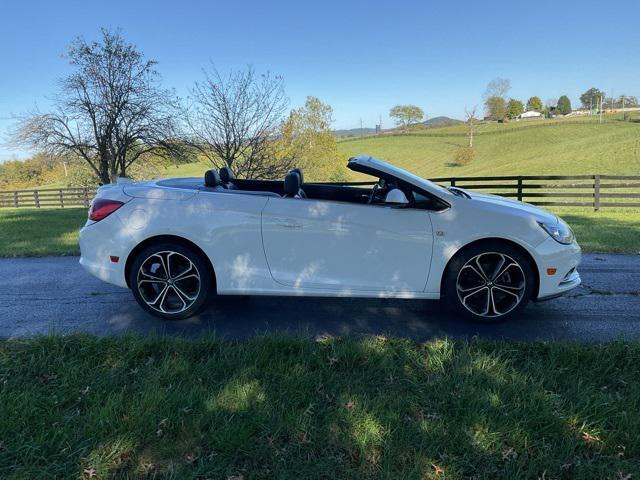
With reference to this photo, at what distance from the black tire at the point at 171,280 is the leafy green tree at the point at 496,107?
95157 mm

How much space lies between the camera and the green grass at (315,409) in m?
2.19

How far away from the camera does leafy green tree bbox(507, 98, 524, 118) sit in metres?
96.4

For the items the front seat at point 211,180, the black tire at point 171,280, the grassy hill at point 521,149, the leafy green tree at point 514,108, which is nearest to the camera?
the black tire at point 171,280

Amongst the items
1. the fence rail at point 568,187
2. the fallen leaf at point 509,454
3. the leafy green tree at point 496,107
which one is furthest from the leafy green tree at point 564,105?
the fallen leaf at point 509,454

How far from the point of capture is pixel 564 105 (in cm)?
10819

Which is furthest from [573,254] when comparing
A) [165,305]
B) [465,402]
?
[165,305]

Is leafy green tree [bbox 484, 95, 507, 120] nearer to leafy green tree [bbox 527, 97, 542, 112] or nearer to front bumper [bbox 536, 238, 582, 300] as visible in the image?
leafy green tree [bbox 527, 97, 542, 112]

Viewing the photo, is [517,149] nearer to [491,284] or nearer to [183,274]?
[491,284]

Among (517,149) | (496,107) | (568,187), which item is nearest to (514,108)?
(496,107)

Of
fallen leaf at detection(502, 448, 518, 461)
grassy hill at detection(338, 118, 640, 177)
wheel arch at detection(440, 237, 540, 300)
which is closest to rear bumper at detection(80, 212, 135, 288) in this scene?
wheel arch at detection(440, 237, 540, 300)

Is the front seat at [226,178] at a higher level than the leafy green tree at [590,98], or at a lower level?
lower

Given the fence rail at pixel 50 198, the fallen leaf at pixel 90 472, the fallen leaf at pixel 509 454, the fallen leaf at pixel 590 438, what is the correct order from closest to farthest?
the fallen leaf at pixel 90 472, the fallen leaf at pixel 509 454, the fallen leaf at pixel 590 438, the fence rail at pixel 50 198

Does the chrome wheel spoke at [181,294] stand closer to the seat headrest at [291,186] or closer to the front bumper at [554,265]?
the seat headrest at [291,186]

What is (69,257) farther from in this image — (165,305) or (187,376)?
(187,376)
